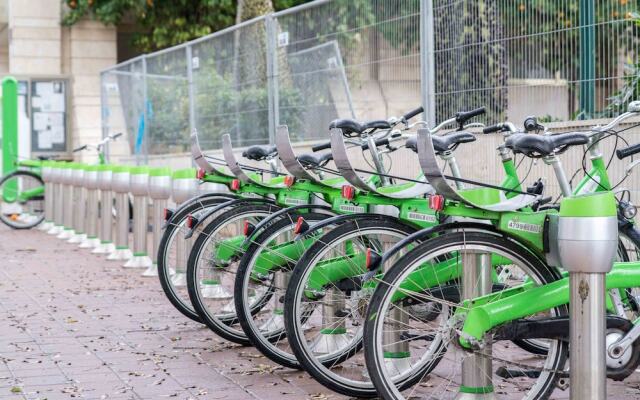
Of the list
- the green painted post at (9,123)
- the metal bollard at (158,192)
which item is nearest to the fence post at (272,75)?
the metal bollard at (158,192)

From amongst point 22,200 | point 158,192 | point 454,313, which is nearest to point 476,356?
point 454,313

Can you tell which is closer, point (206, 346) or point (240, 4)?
point (206, 346)

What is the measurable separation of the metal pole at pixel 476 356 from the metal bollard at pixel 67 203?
10366 mm

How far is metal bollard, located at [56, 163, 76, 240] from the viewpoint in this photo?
14.8 m

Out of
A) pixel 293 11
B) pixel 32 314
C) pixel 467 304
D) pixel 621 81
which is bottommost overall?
pixel 32 314

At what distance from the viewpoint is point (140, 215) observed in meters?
11.3

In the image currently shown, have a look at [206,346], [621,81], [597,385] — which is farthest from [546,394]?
[621,81]

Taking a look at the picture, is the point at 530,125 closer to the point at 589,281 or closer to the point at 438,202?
the point at 438,202

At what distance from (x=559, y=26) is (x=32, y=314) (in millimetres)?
4158

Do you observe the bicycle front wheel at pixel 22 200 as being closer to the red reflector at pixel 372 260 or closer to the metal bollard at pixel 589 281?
the red reflector at pixel 372 260

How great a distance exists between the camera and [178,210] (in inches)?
309

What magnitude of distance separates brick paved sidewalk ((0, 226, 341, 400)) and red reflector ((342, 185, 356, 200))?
36.7 inches

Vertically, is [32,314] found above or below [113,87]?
below

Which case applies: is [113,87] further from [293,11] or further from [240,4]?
[293,11]
